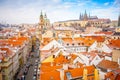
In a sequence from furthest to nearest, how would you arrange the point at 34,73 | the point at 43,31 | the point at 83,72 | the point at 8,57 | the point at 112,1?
the point at 43,31 < the point at 34,73 < the point at 112,1 < the point at 8,57 < the point at 83,72

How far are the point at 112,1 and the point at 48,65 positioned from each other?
4920 millimetres

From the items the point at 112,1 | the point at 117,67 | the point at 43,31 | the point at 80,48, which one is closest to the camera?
the point at 117,67

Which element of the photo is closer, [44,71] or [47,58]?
[44,71]

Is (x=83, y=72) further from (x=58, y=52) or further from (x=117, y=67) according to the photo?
(x=58, y=52)

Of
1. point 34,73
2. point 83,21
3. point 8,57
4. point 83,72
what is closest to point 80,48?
point 34,73

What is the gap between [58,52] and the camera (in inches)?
408

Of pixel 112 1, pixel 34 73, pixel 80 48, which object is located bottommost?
pixel 34 73

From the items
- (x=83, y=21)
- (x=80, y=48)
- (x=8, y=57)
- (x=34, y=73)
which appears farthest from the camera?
(x=83, y=21)

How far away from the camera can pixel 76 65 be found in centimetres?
885

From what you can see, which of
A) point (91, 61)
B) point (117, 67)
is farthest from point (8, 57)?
point (117, 67)

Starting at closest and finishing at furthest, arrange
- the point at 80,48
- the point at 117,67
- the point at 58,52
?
the point at 117,67 < the point at 58,52 < the point at 80,48

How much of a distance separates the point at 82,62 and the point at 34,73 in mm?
3529

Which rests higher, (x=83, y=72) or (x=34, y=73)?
→ (x=83, y=72)

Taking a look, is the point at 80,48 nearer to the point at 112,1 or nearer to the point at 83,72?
the point at 112,1
